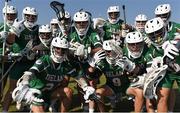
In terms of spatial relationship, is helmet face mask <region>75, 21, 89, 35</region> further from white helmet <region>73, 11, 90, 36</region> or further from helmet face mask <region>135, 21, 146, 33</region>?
Answer: helmet face mask <region>135, 21, 146, 33</region>

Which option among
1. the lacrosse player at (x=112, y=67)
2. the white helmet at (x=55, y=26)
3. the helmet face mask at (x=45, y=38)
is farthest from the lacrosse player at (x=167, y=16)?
the white helmet at (x=55, y=26)

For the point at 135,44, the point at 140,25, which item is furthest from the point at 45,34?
the point at 140,25

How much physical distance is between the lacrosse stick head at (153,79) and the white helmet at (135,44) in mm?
772

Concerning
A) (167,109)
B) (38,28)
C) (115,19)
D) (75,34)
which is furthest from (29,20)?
(167,109)

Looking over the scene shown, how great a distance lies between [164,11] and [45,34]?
2.35 m

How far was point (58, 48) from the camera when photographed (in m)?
7.70

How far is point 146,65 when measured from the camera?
26.0 feet

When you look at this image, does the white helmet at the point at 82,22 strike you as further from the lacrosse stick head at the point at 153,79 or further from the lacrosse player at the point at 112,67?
the lacrosse stick head at the point at 153,79

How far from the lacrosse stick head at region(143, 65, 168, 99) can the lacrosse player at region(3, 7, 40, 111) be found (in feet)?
8.78

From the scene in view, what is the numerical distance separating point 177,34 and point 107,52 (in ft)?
4.36

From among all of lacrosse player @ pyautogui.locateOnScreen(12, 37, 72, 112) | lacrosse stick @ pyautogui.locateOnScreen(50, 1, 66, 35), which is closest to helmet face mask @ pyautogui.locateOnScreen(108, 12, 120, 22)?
lacrosse stick @ pyautogui.locateOnScreen(50, 1, 66, 35)

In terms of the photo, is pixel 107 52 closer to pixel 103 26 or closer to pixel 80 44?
pixel 80 44

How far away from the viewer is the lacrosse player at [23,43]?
29.2 feet

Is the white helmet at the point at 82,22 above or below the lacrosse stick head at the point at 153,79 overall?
above
